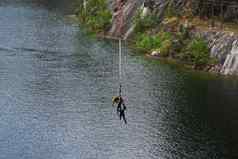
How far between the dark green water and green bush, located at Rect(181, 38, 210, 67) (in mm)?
4779

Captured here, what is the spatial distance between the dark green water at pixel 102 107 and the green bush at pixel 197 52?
4779 millimetres

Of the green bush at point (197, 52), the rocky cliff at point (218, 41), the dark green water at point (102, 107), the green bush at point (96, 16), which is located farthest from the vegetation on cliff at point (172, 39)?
the green bush at point (96, 16)

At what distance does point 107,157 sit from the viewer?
268 feet

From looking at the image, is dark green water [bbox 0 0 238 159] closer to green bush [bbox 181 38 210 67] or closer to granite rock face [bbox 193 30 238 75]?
granite rock face [bbox 193 30 238 75]

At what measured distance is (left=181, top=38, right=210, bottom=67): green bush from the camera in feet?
407

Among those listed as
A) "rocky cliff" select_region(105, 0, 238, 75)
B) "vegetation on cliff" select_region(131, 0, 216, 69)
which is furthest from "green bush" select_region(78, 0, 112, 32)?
"vegetation on cliff" select_region(131, 0, 216, 69)

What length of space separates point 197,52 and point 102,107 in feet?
104

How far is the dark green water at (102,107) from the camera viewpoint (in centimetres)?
8456

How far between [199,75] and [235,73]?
6.38 metres

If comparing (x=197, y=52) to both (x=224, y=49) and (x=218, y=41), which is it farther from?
(x=224, y=49)

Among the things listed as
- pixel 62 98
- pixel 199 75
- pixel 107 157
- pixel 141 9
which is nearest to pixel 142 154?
pixel 107 157

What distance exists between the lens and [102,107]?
327 feet

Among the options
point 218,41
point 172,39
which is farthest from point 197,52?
point 172,39

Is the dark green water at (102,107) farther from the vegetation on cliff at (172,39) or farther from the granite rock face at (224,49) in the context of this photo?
the vegetation on cliff at (172,39)
